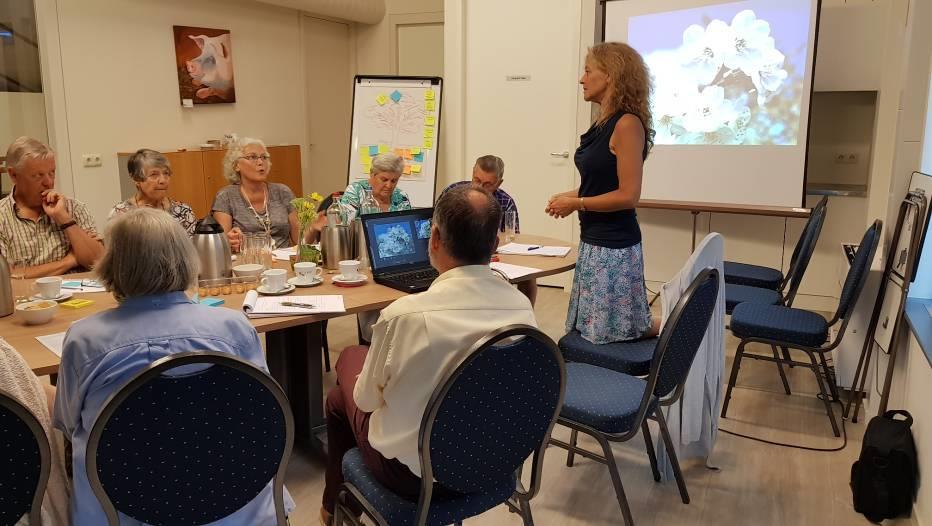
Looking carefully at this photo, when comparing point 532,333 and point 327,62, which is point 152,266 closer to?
point 532,333

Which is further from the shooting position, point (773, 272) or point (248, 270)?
→ point (773, 272)

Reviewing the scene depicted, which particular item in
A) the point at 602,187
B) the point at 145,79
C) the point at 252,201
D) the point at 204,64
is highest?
the point at 204,64

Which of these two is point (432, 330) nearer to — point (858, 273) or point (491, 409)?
point (491, 409)

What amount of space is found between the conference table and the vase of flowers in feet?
0.30

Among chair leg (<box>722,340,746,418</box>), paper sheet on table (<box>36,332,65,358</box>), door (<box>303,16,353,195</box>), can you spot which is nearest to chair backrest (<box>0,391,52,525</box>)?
paper sheet on table (<box>36,332,65,358</box>)

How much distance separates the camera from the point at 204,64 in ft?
18.8

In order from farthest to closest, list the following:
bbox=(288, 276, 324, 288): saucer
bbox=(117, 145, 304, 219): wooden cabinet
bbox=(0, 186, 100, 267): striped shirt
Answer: bbox=(117, 145, 304, 219): wooden cabinet < bbox=(0, 186, 100, 267): striped shirt < bbox=(288, 276, 324, 288): saucer

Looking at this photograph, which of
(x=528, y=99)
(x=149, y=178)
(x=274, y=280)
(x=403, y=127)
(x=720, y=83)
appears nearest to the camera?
(x=274, y=280)

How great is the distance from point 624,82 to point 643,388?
1.10 m

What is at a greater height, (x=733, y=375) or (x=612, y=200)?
(x=612, y=200)

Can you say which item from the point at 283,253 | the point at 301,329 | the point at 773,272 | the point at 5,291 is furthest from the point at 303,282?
the point at 773,272

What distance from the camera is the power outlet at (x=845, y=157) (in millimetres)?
4770

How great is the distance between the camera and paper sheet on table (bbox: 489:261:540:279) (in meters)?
2.74

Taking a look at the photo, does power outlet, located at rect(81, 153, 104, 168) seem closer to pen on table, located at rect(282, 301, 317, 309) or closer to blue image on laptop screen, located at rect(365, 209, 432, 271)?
blue image on laptop screen, located at rect(365, 209, 432, 271)
